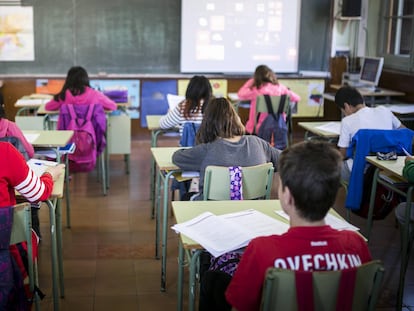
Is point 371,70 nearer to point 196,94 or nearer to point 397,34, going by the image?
point 397,34

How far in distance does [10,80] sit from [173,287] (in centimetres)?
466

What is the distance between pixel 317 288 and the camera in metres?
1.76

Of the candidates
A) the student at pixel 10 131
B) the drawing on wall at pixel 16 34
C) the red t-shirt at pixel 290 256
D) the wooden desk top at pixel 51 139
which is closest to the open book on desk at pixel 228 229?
the red t-shirt at pixel 290 256

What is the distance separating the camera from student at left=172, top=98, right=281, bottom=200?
3143mm

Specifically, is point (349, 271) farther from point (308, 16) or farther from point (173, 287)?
point (308, 16)

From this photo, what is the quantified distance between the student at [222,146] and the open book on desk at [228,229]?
611 mm

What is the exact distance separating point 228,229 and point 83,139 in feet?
10.3

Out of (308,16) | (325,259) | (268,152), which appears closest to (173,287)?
(268,152)

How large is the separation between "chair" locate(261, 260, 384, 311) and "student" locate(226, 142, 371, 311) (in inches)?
1.9

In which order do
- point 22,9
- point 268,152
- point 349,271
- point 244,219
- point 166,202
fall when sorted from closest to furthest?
1. point 349,271
2. point 244,219
3. point 268,152
4. point 166,202
5. point 22,9

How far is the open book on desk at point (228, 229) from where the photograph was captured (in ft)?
7.23

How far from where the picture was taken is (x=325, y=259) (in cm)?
179

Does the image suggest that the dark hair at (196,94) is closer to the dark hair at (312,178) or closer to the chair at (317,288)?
the dark hair at (312,178)

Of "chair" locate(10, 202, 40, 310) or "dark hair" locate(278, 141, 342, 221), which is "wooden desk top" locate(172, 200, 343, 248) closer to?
"chair" locate(10, 202, 40, 310)
